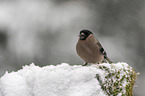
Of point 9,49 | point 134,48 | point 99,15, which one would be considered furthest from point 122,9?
point 9,49

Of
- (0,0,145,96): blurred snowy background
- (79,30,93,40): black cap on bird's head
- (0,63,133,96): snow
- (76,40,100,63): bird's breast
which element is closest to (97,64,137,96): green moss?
(0,63,133,96): snow

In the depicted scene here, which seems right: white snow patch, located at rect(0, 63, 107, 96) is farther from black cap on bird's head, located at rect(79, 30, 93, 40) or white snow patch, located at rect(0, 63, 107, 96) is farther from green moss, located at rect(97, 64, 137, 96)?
black cap on bird's head, located at rect(79, 30, 93, 40)

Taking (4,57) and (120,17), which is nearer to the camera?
(4,57)

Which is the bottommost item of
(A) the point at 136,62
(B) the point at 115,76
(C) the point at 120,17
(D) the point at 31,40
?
(B) the point at 115,76

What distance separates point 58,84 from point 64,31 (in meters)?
4.17

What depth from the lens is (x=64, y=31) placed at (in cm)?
636

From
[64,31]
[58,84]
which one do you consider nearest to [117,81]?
[58,84]

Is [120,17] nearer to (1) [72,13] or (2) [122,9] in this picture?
(2) [122,9]

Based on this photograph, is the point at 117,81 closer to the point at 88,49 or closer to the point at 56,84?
the point at 56,84

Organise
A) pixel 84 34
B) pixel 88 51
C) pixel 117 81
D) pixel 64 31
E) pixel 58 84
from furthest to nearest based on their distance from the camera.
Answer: pixel 64 31, pixel 84 34, pixel 88 51, pixel 117 81, pixel 58 84

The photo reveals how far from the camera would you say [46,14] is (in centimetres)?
653

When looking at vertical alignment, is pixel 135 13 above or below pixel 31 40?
above

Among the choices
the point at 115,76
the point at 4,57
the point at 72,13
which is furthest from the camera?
the point at 72,13

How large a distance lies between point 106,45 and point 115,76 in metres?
3.87
